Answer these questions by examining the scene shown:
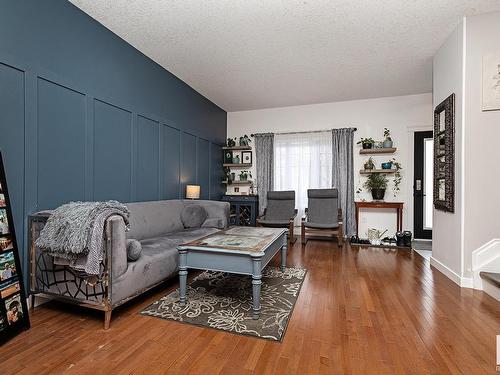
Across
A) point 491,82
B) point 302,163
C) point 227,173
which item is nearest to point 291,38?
point 491,82

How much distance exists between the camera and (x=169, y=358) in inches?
61.0

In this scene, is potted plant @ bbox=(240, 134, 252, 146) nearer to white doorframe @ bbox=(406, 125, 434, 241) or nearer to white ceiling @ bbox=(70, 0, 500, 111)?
white ceiling @ bbox=(70, 0, 500, 111)

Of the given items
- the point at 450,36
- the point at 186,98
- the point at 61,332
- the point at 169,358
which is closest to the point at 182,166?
the point at 186,98

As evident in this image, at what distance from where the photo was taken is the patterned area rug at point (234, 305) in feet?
6.22

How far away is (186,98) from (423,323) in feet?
14.3

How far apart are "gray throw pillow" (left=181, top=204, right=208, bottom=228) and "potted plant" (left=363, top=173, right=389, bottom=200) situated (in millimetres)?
3313

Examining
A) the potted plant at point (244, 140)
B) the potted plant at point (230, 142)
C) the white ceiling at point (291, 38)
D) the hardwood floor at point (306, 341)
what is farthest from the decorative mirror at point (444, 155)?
the potted plant at point (230, 142)

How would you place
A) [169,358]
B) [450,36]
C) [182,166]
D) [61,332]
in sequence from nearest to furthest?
[169,358] → [61,332] → [450,36] → [182,166]

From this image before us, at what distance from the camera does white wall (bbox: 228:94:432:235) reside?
493cm

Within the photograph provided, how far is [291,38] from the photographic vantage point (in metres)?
3.06

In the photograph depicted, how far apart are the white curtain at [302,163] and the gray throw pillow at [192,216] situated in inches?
93.1

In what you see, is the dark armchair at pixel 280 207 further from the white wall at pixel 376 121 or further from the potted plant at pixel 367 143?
the potted plant at pixel 367 143

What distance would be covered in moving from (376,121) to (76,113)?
5020 millimetres

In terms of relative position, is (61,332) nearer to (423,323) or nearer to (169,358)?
(169,358)
